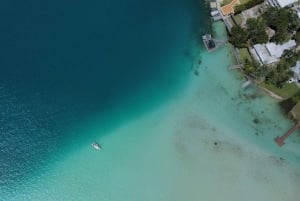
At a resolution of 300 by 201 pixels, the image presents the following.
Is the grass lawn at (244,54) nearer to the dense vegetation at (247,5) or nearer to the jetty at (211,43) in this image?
→ the jetty at (211,43)

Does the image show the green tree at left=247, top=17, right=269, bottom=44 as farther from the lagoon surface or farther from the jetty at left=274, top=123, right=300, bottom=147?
the jetty at left=274, top=123, right=300, bottom=147

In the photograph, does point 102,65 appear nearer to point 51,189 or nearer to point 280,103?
point 51,189

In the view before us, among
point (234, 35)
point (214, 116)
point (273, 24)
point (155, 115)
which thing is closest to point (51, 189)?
point (155, 115)

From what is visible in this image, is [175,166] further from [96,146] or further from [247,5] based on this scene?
[247,5]

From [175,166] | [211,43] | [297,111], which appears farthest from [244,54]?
[175,166]

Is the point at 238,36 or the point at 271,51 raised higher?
the point at 238,36
